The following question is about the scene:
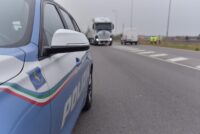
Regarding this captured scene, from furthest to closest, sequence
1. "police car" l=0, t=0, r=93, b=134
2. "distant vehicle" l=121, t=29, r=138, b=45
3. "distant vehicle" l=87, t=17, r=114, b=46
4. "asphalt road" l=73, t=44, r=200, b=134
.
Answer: "distant vehicle" l=121, t=29, r=138, b=45 → "distant vehicle" l=87, t=17, r=114, b=46 → "asphalt road" l=73, t=44, r=200, b=134 → "police car" l=0, t=0, r=93, b=134

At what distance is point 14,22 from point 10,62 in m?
0.77

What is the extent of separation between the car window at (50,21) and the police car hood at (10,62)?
716mm

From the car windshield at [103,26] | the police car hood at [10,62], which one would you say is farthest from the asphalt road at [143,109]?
the car windshield at [103,26]

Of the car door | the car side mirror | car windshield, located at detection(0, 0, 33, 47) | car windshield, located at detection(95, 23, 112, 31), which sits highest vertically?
car windshield, located at detection(95, 23, 112, 31)

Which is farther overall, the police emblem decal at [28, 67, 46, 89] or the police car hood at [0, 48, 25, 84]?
the police emblem decal at [28, 67, 46, 89]

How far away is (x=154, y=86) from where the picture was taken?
23.6ft

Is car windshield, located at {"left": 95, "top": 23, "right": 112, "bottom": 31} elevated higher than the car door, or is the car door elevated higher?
car windshield, located at {"left": 95, "top": 23, "right": 112, "bottom": 31}

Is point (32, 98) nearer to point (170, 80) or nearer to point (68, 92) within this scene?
point (68, 92)

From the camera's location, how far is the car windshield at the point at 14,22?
6.55ft

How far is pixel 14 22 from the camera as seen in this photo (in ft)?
7.36

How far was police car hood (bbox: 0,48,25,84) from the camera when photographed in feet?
4.88

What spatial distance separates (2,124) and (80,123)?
2.82 metres

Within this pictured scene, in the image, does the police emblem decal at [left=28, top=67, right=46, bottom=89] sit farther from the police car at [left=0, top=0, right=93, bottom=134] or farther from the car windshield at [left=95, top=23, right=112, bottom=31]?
the car windshield at [left=95, top=23, right=112, bottom=31]

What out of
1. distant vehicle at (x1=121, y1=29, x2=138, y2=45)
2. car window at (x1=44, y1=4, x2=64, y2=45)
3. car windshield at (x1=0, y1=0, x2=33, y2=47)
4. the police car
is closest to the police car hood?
the police car
